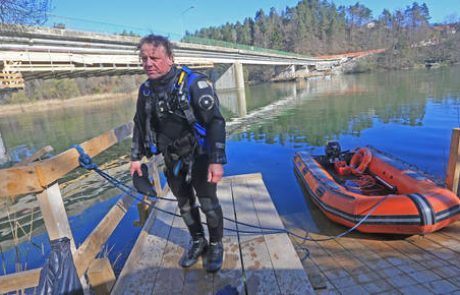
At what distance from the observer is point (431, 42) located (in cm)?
7912

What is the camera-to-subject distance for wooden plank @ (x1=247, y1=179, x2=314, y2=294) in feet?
7.24

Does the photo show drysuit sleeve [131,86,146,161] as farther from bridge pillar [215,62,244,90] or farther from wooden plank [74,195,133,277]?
bridge pillar [215,62,244,90]

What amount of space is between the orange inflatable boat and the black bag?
402 cm

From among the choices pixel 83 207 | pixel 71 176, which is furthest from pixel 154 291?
pixel 71 176

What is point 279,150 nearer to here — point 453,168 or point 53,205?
point 453,168

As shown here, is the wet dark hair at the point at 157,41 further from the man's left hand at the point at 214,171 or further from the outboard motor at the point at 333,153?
the outboard motor at the point at 333,153

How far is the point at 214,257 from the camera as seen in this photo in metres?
2.55

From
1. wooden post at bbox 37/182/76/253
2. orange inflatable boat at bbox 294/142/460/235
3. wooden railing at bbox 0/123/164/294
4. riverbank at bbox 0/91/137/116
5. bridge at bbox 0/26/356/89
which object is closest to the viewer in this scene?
wooden railing at bbox 0/123/164/294

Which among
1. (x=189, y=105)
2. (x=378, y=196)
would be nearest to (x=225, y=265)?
(x=189, y=105)

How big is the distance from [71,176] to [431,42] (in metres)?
96.1

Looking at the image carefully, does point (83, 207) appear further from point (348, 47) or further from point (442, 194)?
point (348, 47)

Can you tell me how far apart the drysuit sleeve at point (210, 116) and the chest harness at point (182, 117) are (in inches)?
1.5

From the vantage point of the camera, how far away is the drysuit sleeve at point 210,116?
2.12m

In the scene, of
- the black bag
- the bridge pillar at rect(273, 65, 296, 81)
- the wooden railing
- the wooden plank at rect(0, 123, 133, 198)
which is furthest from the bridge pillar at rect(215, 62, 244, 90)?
the black bag
